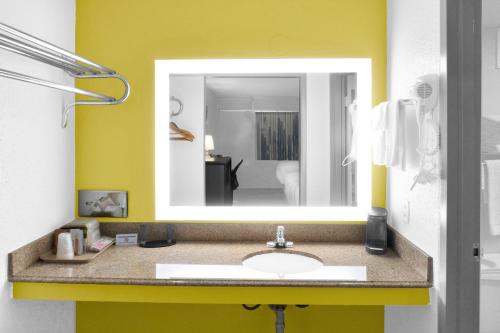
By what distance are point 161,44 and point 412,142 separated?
1356mm

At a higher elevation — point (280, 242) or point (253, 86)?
point (253, 86)

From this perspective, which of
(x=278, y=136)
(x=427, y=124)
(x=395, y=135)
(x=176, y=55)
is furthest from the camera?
(x=278, y=136)

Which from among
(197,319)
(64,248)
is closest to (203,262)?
(197,319)

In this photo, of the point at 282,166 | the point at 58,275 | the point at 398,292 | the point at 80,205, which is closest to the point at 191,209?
the point at 80,205

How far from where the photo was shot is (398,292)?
4.73 feet

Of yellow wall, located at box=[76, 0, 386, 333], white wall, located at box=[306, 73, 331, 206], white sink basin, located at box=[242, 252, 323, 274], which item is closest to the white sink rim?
white sink basin, located at box=[242, 252, 323, 274]

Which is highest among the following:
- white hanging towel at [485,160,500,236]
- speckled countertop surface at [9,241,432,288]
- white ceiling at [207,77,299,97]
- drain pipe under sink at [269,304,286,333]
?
white ceiling at [207,77,299,97]

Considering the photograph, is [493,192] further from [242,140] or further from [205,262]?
[242,140]

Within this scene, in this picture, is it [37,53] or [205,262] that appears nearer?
[37,53]

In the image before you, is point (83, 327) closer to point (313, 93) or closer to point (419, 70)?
point (419, 70)

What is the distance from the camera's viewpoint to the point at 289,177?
3.78 meters

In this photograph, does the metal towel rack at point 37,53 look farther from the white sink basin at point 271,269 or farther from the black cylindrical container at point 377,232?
the black cylindrical container at point 377,232

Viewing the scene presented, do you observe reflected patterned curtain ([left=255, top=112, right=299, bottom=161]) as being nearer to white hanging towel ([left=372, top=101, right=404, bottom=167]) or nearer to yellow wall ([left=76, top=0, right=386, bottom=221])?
yellow wall ([left=76, top=0, right=386, bottom=221])

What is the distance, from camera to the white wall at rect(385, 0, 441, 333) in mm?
1388
